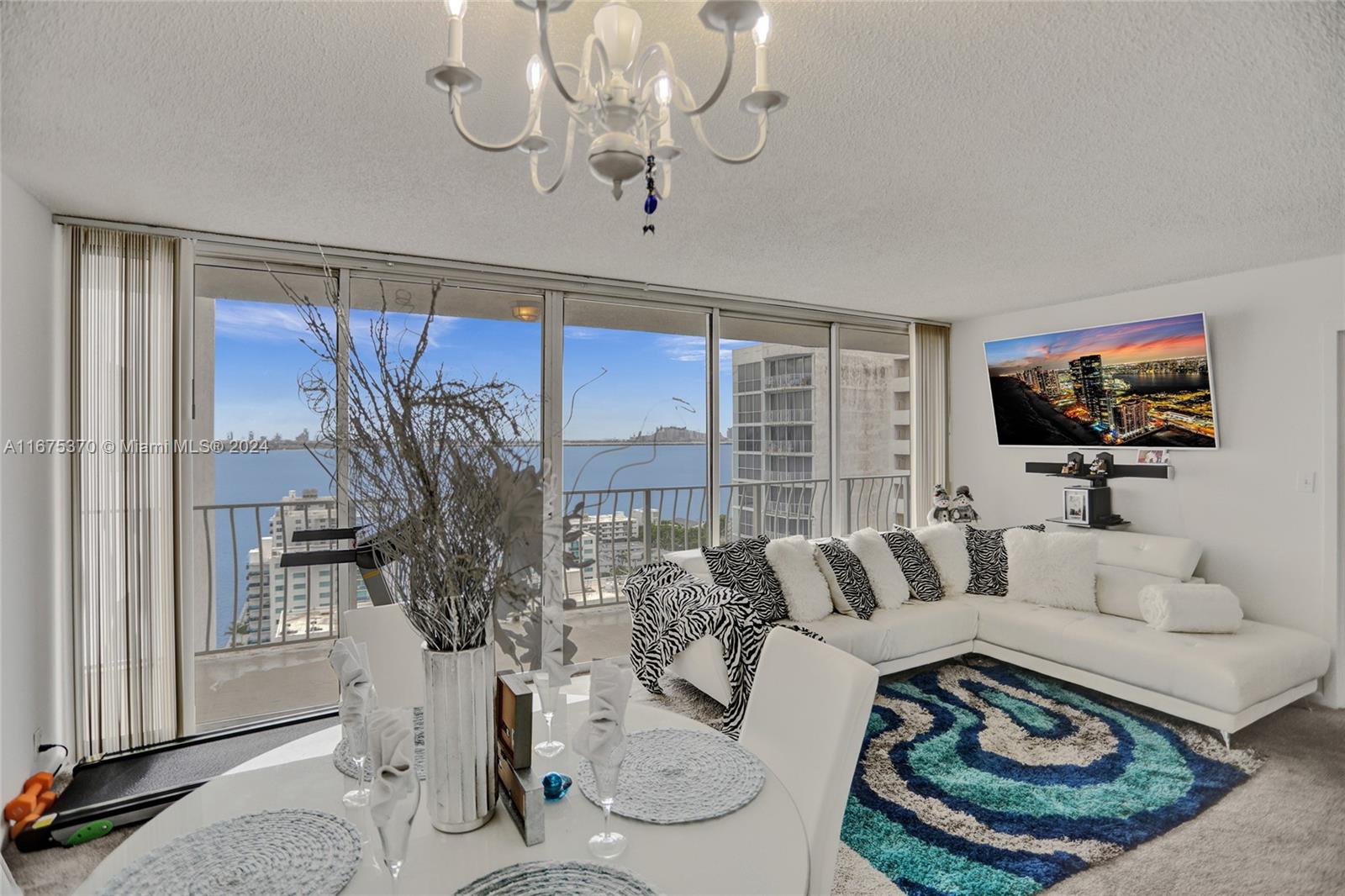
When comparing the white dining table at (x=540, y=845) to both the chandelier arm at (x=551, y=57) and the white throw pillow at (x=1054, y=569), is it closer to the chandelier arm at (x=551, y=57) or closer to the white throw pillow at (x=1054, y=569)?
the chandelier arm at (x=551, y=57)

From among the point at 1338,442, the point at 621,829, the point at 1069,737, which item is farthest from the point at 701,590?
the point at 1338,442

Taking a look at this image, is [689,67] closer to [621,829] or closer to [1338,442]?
[621,829]

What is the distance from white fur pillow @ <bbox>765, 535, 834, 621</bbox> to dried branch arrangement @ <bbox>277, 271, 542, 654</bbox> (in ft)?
8.91

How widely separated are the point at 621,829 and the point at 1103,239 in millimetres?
3434

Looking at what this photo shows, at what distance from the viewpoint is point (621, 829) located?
1.27 meters

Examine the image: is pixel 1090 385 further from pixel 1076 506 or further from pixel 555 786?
pixel 555 786

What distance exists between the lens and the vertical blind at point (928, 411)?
5.67m

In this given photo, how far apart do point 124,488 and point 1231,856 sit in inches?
183

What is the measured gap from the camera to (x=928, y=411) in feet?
18.8

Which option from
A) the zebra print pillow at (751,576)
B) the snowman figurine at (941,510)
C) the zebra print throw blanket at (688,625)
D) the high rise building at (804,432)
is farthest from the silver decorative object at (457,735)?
the snowman figurine at (941,510)

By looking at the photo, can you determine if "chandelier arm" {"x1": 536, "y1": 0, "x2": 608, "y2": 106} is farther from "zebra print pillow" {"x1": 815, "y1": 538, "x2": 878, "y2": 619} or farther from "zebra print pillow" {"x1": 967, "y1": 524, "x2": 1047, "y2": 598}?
"zebra print pillow" {"x1": 967, "y1": 524, "x2": 1047, "y2": 598}

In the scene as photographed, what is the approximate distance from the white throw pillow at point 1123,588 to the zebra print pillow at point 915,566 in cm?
90

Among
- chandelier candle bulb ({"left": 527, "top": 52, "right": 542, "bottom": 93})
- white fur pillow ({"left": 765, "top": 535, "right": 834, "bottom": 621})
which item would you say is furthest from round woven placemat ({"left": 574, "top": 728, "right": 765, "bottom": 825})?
white fur pillow ({"left": 765, "top": 535, "right": 834, "bottom": 621})

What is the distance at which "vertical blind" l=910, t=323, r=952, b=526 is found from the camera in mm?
5672
